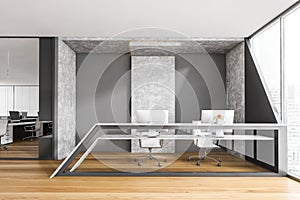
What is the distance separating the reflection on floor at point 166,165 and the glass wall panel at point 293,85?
0.66 m

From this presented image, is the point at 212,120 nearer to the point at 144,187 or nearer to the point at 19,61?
the point at 144,187

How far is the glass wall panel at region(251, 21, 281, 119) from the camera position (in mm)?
5367

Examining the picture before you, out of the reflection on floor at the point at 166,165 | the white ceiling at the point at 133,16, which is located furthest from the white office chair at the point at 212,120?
the white ceiling at the point at 133,16

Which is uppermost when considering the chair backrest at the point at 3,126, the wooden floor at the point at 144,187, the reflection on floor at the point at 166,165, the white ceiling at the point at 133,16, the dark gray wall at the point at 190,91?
the white ceiling at the point at 133,16

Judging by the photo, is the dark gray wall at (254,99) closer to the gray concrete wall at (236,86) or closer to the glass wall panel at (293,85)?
the gray concrete wall at (236,86)

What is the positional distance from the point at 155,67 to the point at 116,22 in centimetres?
251

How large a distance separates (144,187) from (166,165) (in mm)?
1728

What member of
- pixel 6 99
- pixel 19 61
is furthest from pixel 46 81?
pixel 6 99

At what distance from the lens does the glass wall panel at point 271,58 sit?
537cm

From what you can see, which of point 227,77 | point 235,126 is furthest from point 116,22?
point 227,77

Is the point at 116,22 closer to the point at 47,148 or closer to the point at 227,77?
the point at 47,148

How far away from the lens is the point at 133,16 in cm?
509

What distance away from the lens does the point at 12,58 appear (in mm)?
9414

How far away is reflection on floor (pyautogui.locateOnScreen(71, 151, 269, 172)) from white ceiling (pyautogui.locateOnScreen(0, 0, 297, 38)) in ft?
7.28
